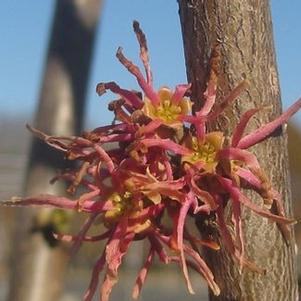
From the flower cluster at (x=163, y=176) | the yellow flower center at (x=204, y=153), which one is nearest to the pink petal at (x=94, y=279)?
the flower cluster at (x=163, y=176)

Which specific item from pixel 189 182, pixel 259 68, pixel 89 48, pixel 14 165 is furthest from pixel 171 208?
pixel 14 165

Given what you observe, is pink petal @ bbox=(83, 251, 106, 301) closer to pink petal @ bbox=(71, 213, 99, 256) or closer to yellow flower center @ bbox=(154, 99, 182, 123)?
pink petal @ bbox=(71, 213, 99, 256)

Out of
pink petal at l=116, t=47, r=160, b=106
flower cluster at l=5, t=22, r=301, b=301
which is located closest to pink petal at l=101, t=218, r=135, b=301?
flower cluster at l=5, t=22, r=301, b=301

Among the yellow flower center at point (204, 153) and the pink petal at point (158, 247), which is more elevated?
the yellow flower center at point (204, 153)

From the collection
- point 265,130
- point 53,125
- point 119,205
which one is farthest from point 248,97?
point 53,125

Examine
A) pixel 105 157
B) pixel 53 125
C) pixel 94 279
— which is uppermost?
pixel 53 125

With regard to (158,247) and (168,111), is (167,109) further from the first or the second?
(158,247)

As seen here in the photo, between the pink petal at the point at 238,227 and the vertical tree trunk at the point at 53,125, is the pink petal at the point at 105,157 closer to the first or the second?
the pink petal at the point at 238,227

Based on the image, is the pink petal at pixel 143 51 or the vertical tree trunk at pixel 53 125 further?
the vertical tree trunk at pixel 53 125
